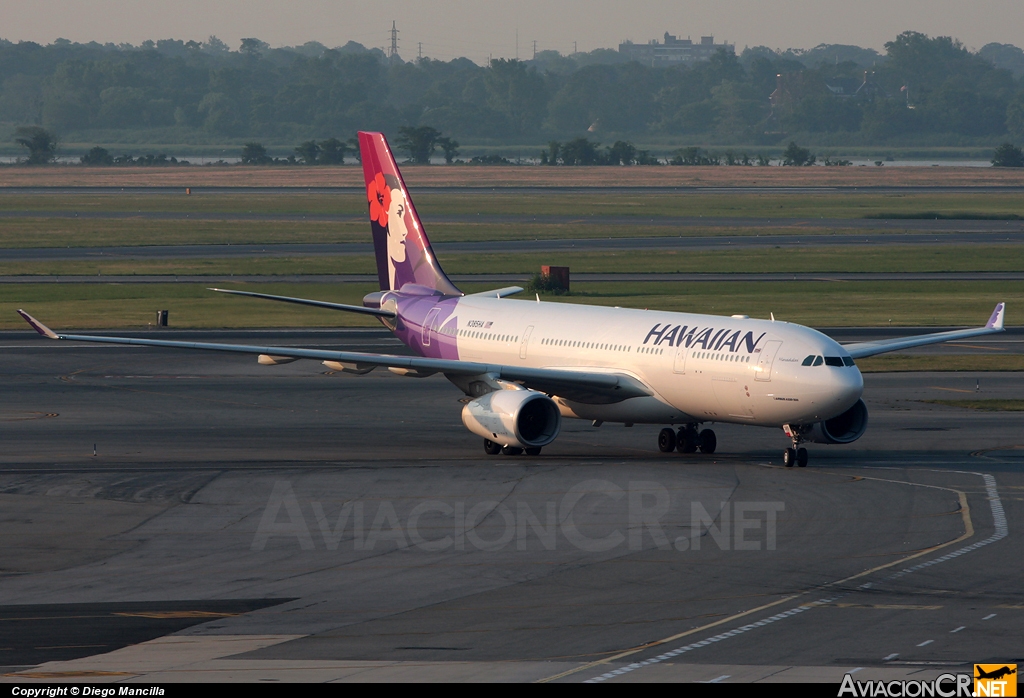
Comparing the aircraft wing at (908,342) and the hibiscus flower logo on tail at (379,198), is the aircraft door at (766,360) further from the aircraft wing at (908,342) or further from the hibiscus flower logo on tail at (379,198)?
the hibiscus flower logo on tail at (379,198)

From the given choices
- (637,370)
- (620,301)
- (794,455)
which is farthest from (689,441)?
(620,301)

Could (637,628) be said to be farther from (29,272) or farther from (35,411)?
(29,272)

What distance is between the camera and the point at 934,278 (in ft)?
323

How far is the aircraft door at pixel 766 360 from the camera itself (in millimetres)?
39594

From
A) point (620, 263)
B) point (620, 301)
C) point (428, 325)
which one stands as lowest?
point (620, 263)

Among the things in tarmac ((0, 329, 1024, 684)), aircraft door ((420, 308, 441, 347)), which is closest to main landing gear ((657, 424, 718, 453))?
tarmac ((0, 329, 1024, 684))

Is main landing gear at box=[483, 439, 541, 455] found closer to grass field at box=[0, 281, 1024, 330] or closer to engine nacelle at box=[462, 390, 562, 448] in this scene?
engine nacelle at box=[462, 390, 562, 448]

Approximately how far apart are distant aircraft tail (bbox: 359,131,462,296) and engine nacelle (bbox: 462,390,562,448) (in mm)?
11488

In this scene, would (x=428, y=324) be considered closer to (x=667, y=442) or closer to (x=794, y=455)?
(x=667, y=442)

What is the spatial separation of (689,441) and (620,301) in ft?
138

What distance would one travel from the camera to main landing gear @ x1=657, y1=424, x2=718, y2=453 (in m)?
43.8

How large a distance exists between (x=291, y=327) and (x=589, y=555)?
49066mm

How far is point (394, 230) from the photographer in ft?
179

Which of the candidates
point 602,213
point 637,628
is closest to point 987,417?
point 637,628
